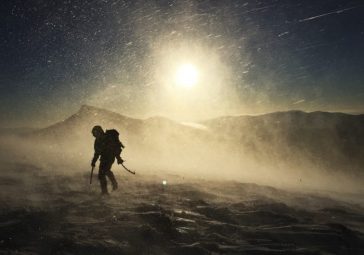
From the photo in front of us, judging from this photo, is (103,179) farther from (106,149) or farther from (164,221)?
(164,221)

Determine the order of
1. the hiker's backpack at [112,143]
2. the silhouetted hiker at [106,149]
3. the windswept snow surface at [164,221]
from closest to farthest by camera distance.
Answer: the windswept snow surface at [164,221] → the silhouetted hiker at [106,149] → the hiker's backpack at [112,143]

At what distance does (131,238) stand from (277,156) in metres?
170

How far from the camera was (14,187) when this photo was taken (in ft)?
36.4

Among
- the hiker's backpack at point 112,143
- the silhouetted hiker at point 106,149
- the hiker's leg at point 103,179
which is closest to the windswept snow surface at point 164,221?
the hiker's leg at point 103,179

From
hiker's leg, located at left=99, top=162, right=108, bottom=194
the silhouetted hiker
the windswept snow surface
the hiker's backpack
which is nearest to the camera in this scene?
the windswept snow surface

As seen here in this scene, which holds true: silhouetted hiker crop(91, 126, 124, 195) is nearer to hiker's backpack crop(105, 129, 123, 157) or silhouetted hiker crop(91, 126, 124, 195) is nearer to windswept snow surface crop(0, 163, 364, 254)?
hiker's backpack crop(105, 129, 123, 157)

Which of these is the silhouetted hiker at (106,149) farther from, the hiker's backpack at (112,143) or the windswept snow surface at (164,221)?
the windswept snow surface at (164,221)

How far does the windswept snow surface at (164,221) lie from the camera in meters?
6.52

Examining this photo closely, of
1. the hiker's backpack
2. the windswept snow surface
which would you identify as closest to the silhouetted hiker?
the hiker's backpack

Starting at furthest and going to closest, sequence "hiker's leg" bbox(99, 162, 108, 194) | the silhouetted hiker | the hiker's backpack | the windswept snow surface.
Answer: the hiker's backpack < the silhouetted hiker < "hiker's leg" bbox(99, 162, 108, 194) < the windswept snow surface

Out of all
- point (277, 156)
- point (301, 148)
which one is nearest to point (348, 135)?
point (301, 148)

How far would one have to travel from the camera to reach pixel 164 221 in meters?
8.12

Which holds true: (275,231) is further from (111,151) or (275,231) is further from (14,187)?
(14,187)

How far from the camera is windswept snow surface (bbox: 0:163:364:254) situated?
6.52m
